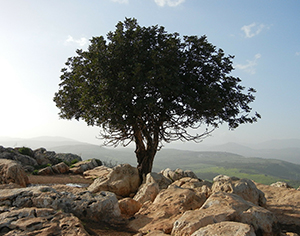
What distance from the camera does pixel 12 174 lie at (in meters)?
15.5

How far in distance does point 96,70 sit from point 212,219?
478 inches

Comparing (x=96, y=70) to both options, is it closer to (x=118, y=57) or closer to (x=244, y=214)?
(x=118, y=57)

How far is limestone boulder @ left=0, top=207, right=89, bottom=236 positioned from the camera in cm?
597

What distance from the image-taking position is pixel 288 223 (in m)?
10.3

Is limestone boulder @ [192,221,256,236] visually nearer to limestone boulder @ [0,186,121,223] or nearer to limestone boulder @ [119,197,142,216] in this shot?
limestone boulder @ [0,186,121,223]

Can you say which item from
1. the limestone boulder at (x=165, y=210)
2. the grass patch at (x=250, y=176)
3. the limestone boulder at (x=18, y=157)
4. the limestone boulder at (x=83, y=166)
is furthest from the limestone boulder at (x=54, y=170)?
the grass patch at (x=250, y=176)

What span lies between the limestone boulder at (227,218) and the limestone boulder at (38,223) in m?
2.80

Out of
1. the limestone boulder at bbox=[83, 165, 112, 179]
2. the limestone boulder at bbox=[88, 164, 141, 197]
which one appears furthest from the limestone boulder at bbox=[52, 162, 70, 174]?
the limestone boulder at bbox=[88, 164, 141, 197]

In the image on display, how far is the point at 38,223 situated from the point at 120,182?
9.52 m

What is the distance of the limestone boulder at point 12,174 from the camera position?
15.3m

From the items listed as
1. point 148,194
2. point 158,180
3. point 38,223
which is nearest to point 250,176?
point 158,180

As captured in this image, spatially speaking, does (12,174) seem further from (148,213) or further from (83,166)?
(148,213)

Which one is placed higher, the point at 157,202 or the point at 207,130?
the point at 207,130

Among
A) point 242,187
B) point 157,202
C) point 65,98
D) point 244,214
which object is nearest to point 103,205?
point 157,202
